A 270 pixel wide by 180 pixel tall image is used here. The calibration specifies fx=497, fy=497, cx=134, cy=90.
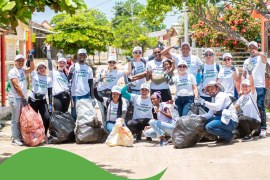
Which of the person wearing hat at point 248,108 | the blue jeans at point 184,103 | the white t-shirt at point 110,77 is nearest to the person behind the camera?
the person wearing hat at point 248,108

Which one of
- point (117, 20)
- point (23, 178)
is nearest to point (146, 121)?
point (23, 178)

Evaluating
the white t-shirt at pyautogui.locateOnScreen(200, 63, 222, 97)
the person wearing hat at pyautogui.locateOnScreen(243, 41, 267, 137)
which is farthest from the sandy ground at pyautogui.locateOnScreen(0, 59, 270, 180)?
the white t-shirt at pyautogui.locateOnScreen(200, 63, 222, 97)

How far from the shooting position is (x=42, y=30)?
45625mm

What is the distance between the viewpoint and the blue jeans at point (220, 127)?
8.34m

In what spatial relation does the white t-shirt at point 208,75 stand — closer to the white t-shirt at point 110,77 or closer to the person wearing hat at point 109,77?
the person wearing hat at point 109,77

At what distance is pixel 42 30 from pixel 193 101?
3833 cm

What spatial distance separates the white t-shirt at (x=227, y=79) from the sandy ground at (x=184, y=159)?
1.02 m

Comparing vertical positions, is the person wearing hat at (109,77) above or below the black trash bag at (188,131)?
above

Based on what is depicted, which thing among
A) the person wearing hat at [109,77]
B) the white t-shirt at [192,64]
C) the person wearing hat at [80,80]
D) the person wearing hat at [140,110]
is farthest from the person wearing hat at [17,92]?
the white t-shirt at [192,64]

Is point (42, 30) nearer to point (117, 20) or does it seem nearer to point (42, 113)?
point (117, 20)

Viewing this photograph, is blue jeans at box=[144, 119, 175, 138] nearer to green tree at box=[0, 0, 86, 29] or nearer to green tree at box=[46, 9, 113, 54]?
green tree at box=[0, 0, 86, 29]

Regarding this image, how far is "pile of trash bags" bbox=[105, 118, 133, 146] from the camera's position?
341 inches

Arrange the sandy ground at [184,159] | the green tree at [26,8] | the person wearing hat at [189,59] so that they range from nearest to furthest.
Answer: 1. the green tree at [26,8]
2. the sandy ground at [184,159]
3. the person wearing hat at [189,59]

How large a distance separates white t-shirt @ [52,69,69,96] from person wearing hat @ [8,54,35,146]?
0.58 meters
